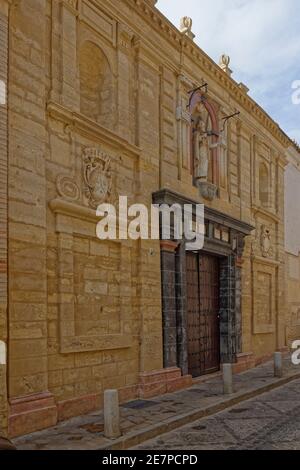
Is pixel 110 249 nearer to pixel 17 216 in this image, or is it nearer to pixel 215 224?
pixel 17 216

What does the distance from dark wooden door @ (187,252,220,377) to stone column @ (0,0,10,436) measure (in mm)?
5449

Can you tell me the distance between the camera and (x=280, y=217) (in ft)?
53.4

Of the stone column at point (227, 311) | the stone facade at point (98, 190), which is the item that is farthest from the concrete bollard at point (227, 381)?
the stone column at point (227, 311)

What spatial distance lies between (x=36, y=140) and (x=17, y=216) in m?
1.16

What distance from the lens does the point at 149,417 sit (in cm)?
750

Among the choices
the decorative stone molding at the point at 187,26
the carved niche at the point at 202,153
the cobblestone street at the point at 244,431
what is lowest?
the cobblestone street at the point at 244,431

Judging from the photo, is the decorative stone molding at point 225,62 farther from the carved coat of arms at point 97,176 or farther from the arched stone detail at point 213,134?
the carved coat of arms at point 97,176

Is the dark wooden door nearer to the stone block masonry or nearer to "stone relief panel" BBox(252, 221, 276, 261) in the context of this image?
"stone relief panel" BBox(252, 221, 276, 261)

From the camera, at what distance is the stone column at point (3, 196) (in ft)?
20.1

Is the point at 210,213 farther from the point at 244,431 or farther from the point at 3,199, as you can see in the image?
the point at 3,199

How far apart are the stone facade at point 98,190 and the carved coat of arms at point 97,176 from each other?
26 millimetres

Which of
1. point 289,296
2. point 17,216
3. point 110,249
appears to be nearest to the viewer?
point 17,216

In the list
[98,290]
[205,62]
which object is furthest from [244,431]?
[205,62]
